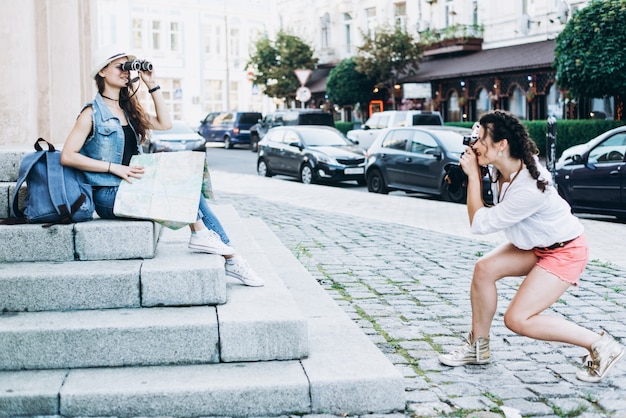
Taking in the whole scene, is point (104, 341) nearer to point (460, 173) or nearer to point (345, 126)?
point (460, 173)

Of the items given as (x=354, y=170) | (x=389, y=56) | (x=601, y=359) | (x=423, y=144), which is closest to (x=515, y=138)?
(x=601, y=359)

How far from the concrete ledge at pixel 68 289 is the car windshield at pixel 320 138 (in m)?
17.3

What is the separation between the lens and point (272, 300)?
5383mm

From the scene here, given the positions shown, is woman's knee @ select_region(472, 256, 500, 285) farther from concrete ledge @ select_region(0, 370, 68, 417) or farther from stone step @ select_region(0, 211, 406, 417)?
concrete ledge @ select_region(0, 370, 68, 417)

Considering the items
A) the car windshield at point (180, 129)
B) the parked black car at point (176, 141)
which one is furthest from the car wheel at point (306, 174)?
the car windshield at point (180, 129)

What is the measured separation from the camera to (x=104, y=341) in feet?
15.6

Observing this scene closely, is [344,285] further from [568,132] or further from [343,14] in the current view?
[343,14]

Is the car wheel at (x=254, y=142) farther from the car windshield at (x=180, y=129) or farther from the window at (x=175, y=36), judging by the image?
the window at (x=175, y=36)

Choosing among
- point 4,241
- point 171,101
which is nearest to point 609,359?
point 4,241

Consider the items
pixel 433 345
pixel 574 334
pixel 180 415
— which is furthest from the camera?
pixel 433 345

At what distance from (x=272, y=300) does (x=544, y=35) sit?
3053cm

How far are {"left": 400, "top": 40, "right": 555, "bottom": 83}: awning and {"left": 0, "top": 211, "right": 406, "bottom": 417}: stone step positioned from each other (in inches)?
1103

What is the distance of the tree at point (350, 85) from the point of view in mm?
43719

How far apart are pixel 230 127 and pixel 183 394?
41614 millimetres
